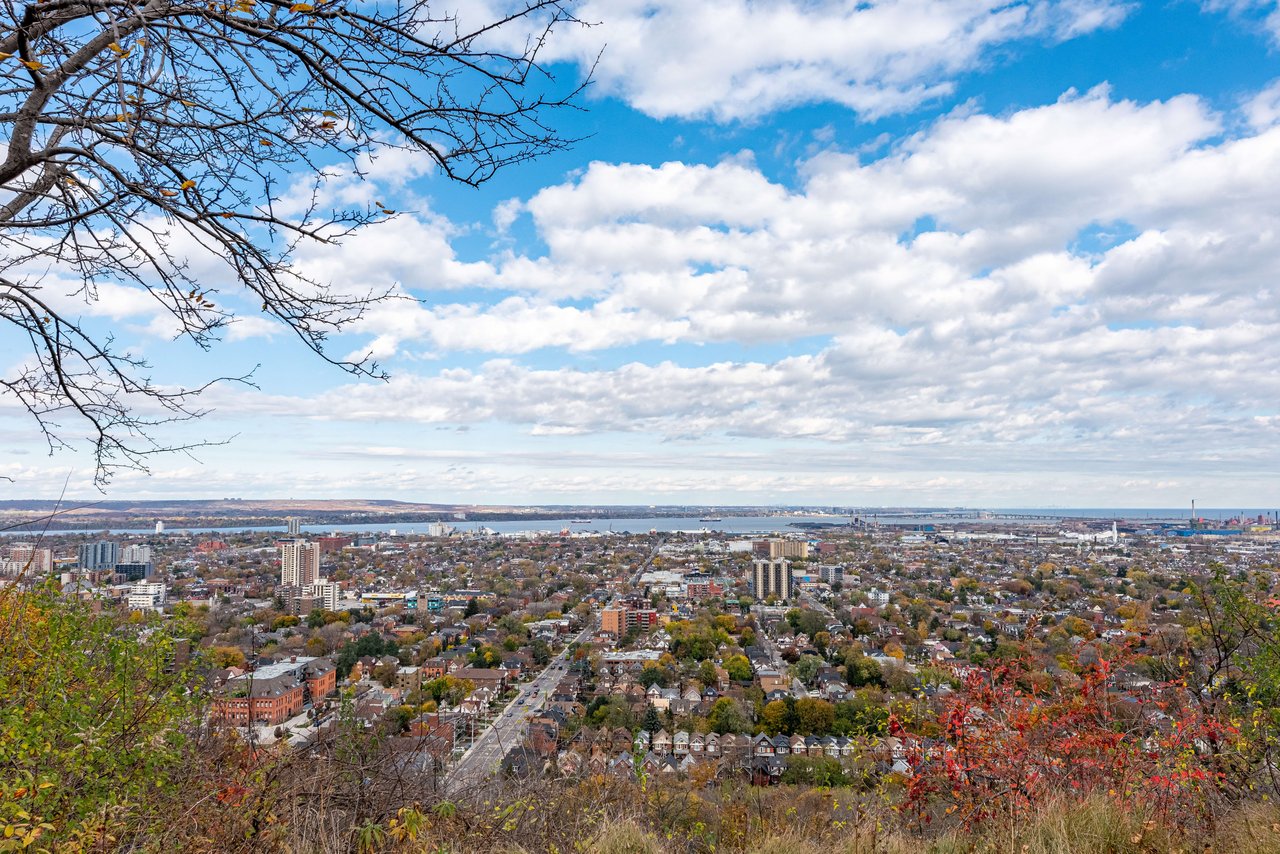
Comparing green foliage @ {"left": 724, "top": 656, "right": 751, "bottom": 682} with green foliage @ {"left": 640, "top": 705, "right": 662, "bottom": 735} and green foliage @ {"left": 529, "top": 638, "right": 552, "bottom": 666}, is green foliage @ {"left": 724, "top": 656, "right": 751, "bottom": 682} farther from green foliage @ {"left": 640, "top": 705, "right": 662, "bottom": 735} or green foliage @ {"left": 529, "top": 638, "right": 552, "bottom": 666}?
green foliage @ {"left": 529, "top": 638, "right": 552, "bottom": 666}

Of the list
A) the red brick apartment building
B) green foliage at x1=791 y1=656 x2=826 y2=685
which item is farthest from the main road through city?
green foliage at x1=791 y1=656 x2=826 y2=685

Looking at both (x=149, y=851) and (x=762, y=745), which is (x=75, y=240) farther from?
(x=762, y=745)

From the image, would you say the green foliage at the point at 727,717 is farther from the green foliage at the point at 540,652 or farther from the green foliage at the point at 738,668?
the green foliage at the point at 540,652

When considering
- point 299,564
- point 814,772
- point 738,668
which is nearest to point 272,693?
point 814,772

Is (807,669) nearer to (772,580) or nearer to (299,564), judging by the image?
(772,580)

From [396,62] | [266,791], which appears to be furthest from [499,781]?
[396,62]
